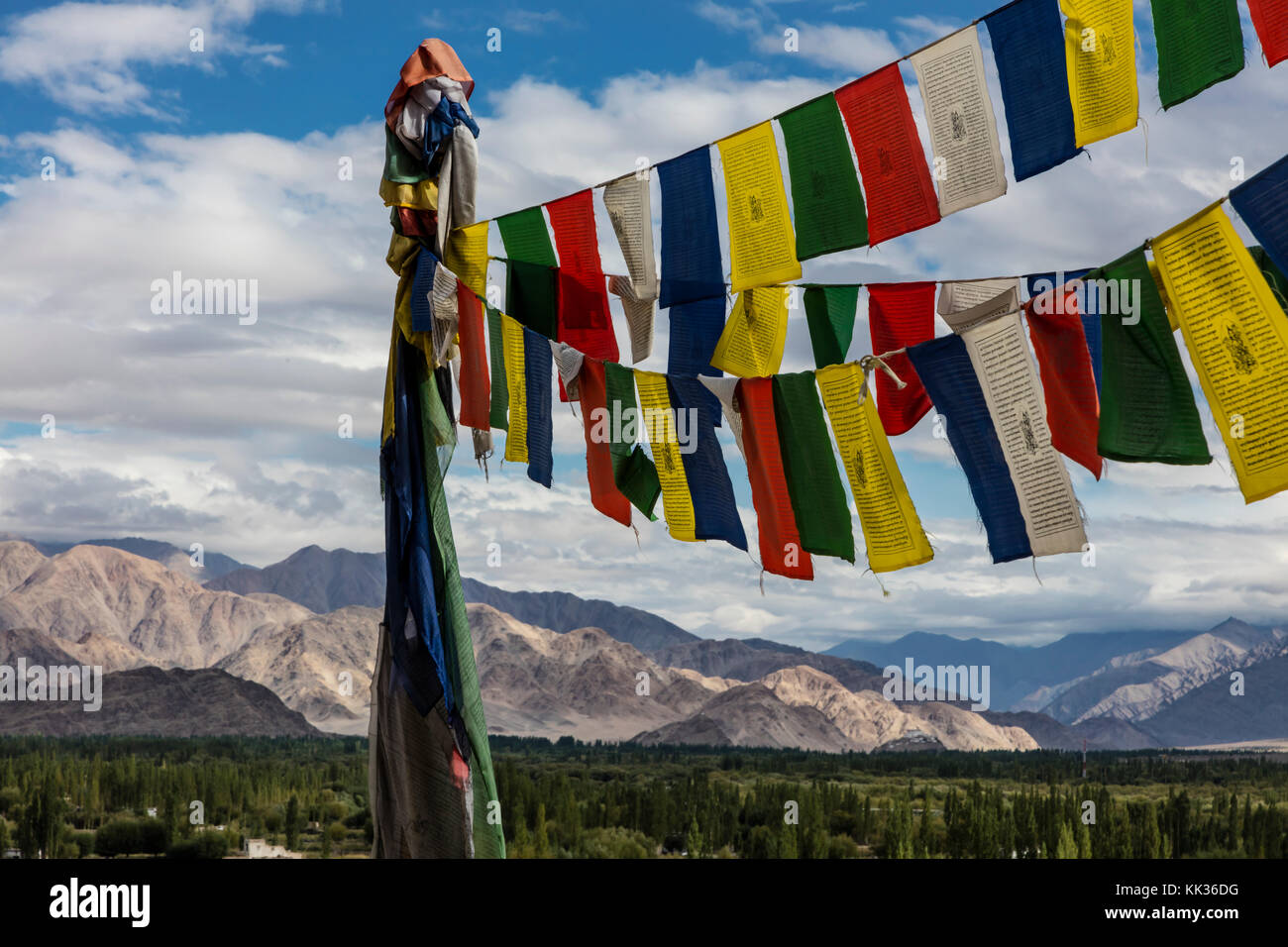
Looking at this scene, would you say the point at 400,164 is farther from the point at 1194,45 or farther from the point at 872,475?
the point at 1194,45

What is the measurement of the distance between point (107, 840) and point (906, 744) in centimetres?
7232

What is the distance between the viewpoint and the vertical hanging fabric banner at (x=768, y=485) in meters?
6.30

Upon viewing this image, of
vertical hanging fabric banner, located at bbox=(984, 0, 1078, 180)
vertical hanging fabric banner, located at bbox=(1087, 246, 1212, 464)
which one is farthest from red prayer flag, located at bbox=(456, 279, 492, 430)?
vertical hanging fabric banner, located at bbox=(1087, 246, 1212, 464)

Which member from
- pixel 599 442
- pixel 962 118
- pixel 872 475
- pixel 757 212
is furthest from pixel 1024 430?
pixel 599 442

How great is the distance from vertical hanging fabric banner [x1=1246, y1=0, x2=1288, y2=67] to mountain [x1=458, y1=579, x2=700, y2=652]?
14612 cm

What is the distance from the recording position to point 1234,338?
15.5 feet

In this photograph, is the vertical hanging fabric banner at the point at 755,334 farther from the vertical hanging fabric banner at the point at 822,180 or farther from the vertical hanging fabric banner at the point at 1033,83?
the vertical hanging fabric banner at the point at 1033,83

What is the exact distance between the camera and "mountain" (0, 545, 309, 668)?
5138 inches

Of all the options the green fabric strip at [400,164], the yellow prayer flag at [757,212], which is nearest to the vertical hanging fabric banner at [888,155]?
the yellow prayer flag at [757,212]

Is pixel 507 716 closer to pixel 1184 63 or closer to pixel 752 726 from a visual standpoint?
pixel 752 726

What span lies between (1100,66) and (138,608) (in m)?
146

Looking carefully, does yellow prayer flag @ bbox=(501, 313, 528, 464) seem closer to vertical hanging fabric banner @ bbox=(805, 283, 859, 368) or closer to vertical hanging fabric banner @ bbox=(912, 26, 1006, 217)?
vertical hanging fabric banner @ bbox=(805, 283, 859, 368)

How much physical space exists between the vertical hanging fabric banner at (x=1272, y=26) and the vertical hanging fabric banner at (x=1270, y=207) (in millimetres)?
753
